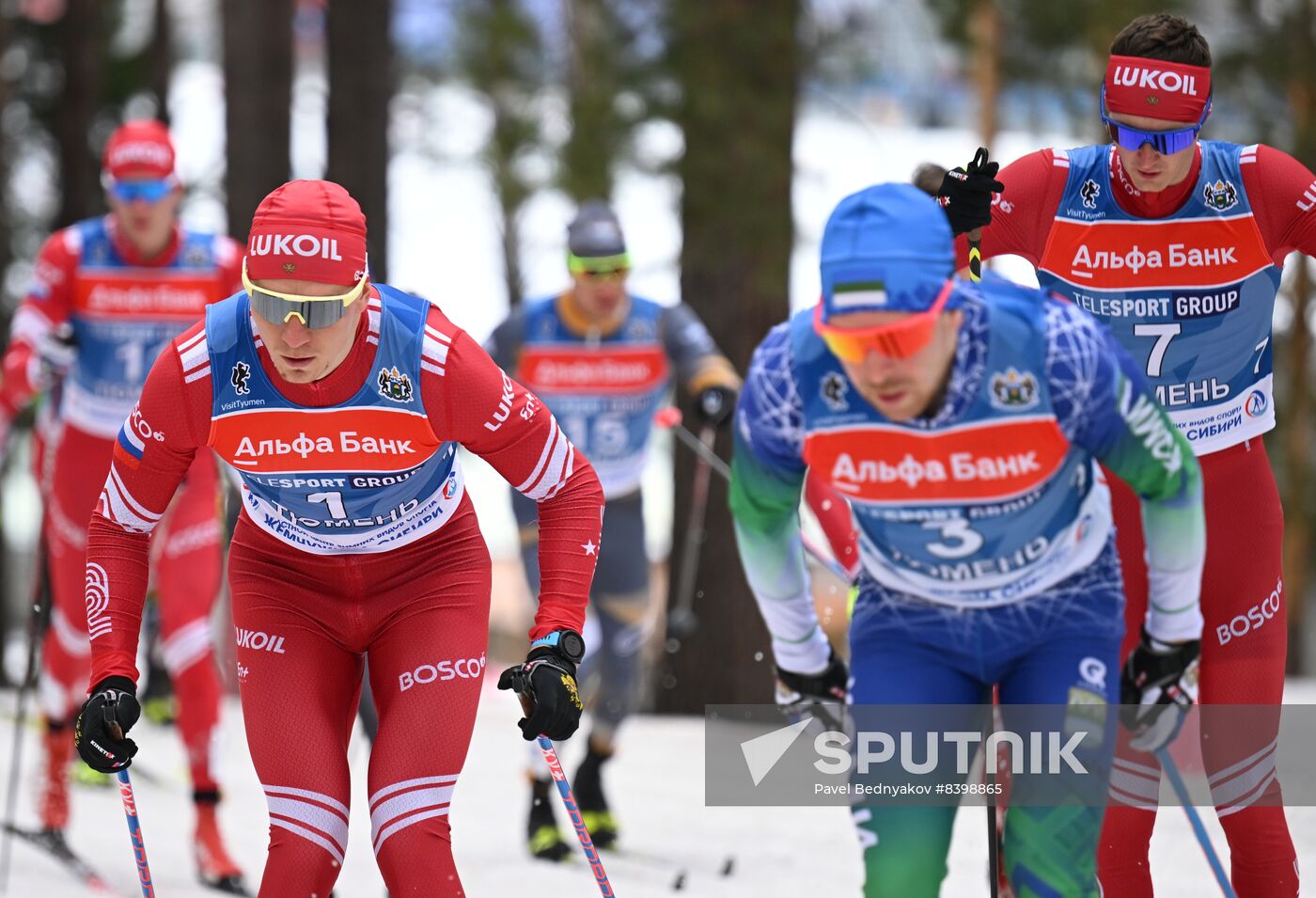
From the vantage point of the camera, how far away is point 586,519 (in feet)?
13.9

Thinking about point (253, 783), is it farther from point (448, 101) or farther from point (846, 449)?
point (448, 101)

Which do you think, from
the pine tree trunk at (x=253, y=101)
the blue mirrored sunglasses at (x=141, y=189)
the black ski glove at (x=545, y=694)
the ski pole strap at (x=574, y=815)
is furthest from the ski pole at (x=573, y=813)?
the pine tree trunk at (x=253, y=101)

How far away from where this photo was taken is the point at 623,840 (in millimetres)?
7492

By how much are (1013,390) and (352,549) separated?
5.34ft

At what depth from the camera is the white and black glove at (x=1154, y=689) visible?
366cm

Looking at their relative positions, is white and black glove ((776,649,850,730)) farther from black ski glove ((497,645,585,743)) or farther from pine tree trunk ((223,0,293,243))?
pine tree trunk ((223,0,293,243))

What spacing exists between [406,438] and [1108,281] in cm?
185

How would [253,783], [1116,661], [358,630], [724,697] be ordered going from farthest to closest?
1. [724,697]
2. [253,783]
3. [358,630]
4. [1116,661]

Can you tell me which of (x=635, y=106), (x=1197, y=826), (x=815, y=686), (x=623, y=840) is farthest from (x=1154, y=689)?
(x=635, y=106)

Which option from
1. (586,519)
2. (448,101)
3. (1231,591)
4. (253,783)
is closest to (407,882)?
(586,519)

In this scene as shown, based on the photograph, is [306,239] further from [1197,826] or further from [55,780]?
[55,780]

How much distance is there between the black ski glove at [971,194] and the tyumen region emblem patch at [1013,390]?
1.27 m

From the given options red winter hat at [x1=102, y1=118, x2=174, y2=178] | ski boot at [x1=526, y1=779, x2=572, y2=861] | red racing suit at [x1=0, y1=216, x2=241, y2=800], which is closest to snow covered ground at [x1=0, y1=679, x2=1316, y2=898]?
ski boot at [x1=526, y1=779, x2=572, y2=861]

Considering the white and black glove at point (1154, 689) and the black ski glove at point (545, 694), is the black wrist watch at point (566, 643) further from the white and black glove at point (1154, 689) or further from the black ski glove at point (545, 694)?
the white and black glove at point (1154, 689)
